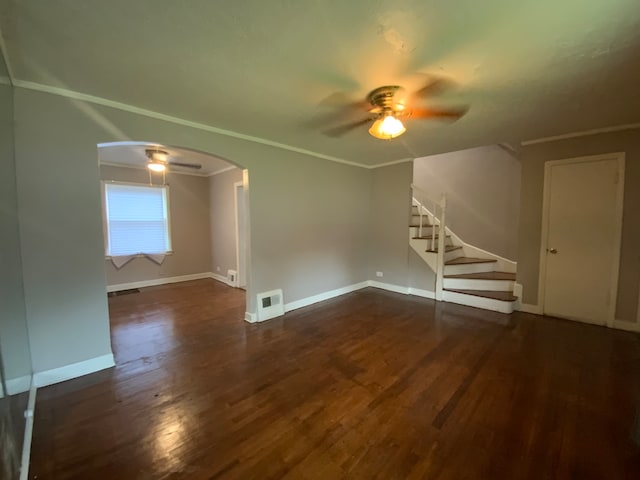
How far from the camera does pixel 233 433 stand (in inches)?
67.9

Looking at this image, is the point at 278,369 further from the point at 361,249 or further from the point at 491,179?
the point at 491,179

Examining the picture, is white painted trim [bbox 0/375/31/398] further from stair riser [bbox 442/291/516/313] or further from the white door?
stair riser [bbox 442/291/516/313]

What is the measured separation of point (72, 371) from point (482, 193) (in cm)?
640

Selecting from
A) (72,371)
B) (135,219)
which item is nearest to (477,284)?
(72,371)

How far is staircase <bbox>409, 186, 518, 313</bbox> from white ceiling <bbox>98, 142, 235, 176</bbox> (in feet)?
12.0

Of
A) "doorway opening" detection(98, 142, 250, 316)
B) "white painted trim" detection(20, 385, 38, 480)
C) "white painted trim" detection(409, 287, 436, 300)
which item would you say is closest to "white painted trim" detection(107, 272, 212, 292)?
"doorway opening" detection(98, 142, 250, 316)

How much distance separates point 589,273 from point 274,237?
13.7ft

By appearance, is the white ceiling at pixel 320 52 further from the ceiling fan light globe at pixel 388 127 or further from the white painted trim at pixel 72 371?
the white painted trim at pixel 72 371

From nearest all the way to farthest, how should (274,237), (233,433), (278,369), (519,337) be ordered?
(233,433)
(278,369)
(519,337)
(274,237)

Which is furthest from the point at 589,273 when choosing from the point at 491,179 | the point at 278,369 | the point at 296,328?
the point at 278,369

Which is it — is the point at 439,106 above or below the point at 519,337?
above

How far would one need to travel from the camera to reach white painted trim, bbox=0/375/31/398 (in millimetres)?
1568

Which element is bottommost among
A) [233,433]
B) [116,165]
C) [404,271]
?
[233,433]

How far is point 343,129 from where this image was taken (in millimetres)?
3176
